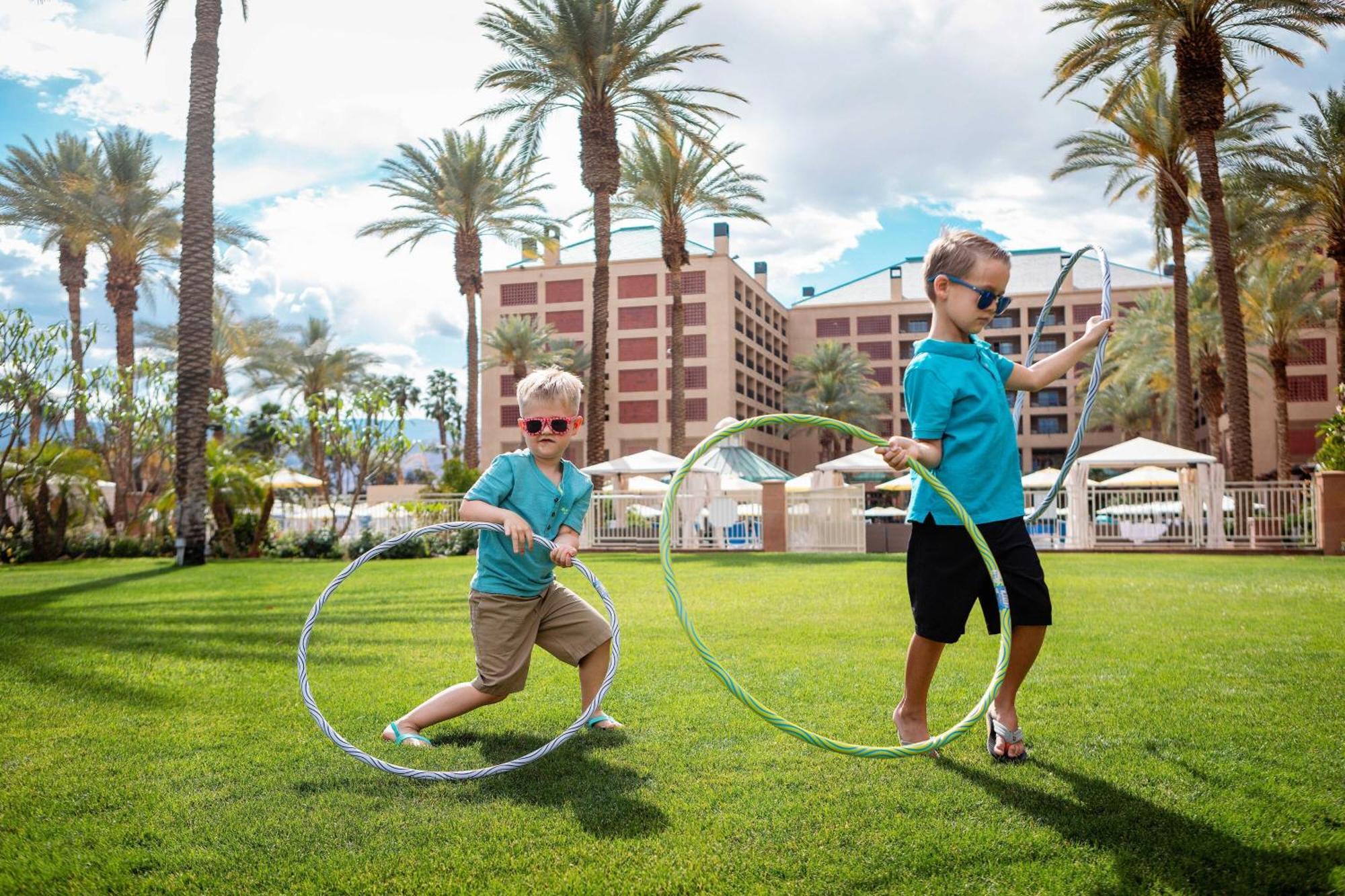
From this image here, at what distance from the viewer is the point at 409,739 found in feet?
14.1

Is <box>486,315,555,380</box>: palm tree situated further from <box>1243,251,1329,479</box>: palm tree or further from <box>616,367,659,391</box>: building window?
<box>1243,251,1329,479</box>: palm tree

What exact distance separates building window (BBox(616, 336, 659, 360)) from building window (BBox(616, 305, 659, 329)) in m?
0.89

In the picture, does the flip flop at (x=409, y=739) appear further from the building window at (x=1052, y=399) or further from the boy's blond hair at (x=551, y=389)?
the building window at (x=1052, y=399)

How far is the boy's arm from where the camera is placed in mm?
4121

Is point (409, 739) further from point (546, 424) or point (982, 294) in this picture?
point (982, 294)

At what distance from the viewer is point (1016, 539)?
12.6 ft

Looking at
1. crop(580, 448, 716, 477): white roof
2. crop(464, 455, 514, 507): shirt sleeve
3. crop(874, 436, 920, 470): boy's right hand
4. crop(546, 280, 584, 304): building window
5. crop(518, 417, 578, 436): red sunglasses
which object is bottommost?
crop(464, 455, 514, 507): shirt sleeve

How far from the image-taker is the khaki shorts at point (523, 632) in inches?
168

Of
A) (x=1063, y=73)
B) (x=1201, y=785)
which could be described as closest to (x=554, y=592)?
(x=1201, y=785)

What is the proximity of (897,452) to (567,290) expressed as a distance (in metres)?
69.6

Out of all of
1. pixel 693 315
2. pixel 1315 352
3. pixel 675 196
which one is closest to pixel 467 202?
pixel 675 196

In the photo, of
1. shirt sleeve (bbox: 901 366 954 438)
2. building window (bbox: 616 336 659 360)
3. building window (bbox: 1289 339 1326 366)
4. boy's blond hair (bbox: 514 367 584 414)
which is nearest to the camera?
shirt sleeve (bbox: 901 366 954 438)

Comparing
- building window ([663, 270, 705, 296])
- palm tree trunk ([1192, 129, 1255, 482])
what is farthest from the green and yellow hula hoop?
building window ([663, 270, 705, 296])

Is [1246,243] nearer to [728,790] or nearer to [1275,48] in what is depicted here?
[1275,48]
